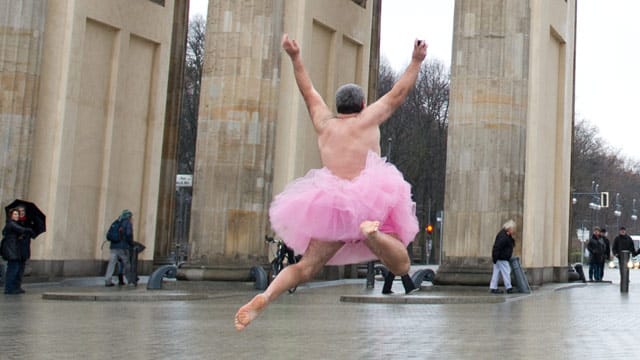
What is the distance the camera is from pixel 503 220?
26188mm

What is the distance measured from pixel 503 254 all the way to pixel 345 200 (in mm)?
17349

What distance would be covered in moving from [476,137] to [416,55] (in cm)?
1862

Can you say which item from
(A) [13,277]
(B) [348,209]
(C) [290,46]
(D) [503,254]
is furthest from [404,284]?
(B) [348,209]

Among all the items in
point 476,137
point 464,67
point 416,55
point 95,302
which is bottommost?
point 95,302

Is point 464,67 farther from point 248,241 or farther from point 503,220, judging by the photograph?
point 248,241

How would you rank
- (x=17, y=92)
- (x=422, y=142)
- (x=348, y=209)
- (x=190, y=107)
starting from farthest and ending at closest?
(x=422, y=142)
(x=190, y=107)
(x=17, y=92)
(x=348, y=209)

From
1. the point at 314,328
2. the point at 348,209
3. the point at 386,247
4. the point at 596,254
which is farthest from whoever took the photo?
the point at 596,254

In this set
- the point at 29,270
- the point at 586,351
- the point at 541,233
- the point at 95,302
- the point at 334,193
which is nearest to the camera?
the point at 334,193

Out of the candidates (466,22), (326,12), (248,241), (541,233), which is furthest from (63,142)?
(541,233)

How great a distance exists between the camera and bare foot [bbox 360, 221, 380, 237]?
291 inches

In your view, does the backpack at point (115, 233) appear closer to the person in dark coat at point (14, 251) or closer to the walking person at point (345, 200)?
the person in dark coat at point (14, 251)

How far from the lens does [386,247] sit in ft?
24.9

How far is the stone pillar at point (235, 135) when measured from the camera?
26.0 meters

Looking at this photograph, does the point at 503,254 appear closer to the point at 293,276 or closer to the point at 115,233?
the point at 115,233
